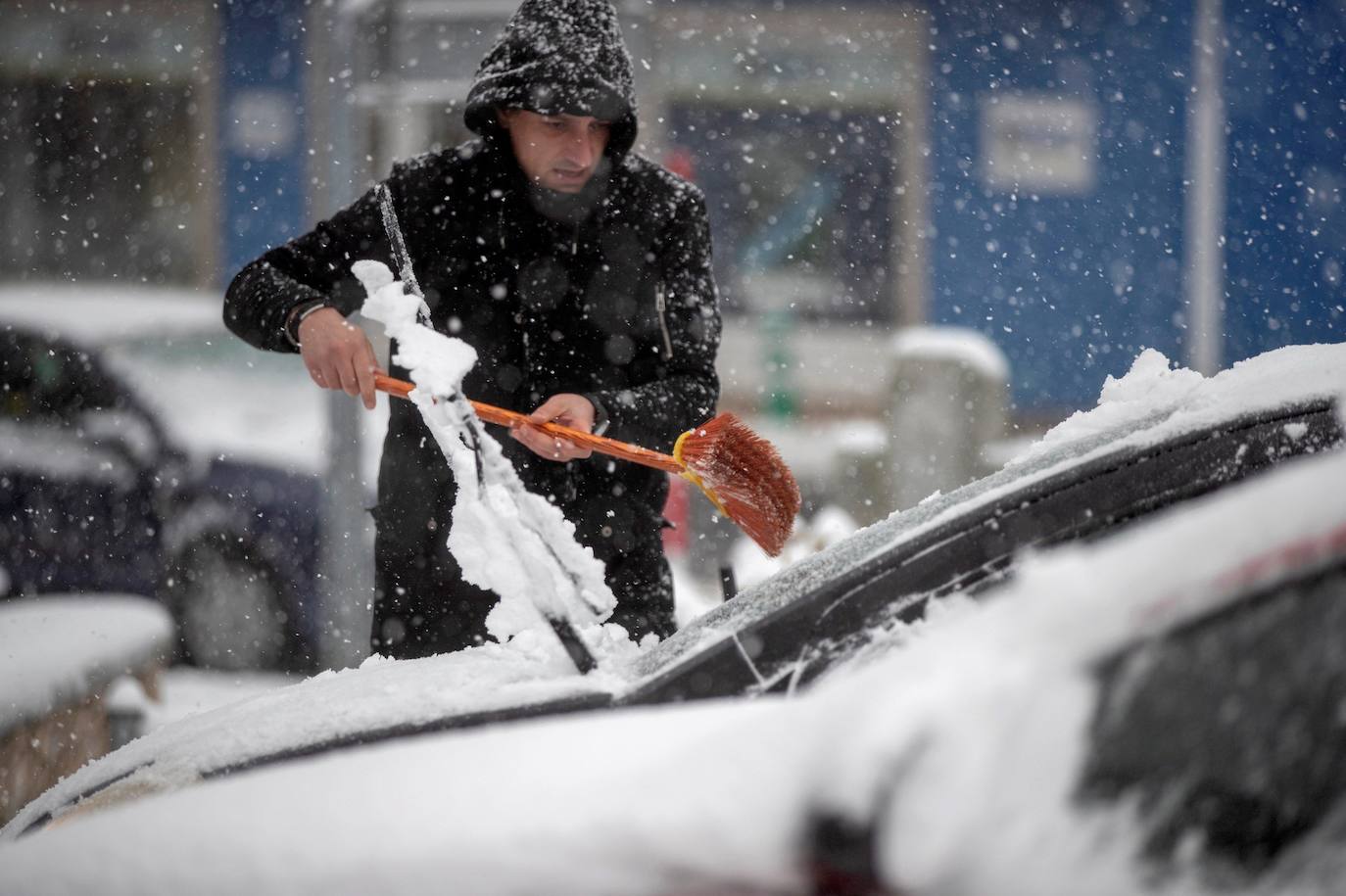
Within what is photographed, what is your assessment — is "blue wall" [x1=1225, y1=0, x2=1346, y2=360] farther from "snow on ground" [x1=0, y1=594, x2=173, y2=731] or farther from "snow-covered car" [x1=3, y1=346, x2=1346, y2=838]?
"snow-covered car" [x1=3, y1=346, x2=1346, y2=838]

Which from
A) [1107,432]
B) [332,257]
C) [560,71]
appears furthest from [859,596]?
[332,257]

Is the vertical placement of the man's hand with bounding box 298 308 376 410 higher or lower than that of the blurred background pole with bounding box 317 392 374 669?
higher

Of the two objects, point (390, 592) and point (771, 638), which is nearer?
point (771, 638)

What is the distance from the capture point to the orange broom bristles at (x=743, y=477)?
2428 millimetres

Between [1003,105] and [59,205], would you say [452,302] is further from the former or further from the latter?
[59,205]

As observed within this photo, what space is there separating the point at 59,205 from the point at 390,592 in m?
10.2

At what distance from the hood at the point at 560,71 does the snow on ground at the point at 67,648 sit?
6.13ft

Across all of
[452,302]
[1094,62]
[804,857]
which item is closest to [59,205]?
[1094,62]

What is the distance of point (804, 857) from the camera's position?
42.4 inches

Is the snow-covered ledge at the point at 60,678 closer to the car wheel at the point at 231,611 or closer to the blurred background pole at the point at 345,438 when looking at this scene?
the blurred background pole at the point at 345,438

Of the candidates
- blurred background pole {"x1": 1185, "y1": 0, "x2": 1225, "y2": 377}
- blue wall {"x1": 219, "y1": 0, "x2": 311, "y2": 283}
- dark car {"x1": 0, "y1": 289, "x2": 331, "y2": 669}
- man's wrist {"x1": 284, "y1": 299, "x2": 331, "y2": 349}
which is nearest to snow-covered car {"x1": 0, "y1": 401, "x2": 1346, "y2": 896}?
man's wrist {"x1": 284, "y1": 299, "x2": 331, "y2": 349}

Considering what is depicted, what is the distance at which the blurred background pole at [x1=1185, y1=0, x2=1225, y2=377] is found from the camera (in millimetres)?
9914

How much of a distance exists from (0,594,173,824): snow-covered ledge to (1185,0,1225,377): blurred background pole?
810 cm

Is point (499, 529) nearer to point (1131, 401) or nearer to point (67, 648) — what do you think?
point (1131, 401)
